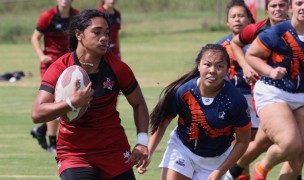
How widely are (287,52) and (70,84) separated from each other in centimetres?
227

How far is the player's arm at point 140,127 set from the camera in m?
6.46

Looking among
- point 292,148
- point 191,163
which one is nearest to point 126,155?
point 191,163

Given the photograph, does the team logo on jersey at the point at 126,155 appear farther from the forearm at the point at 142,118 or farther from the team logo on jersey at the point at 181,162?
the team logo on jersey at the point at 181,162

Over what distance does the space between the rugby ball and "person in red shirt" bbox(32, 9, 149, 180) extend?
93mm

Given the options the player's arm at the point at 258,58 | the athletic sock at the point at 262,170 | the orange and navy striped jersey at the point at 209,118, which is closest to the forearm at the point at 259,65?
the player's arm at the point at 258,58

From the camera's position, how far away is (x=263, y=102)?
798 centimetres

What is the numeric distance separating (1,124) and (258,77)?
6.55 meters

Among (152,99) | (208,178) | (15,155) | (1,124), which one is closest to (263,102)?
(208,178)

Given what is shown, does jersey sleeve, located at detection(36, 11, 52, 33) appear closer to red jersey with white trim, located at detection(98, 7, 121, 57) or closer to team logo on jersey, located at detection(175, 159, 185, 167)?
red jersey with white trim, located at detection(98, 7, 121, 57)

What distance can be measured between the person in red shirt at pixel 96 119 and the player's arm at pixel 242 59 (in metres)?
2.21

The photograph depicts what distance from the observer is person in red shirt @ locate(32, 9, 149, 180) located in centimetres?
641

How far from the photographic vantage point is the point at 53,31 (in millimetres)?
13102

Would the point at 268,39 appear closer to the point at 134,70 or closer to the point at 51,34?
the point at 51,34

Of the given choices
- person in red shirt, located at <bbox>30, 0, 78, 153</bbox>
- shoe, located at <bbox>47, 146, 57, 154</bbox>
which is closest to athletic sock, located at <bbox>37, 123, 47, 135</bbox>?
person in red shirt, located at <bbox>30, 0, 78, 153</bbox>
